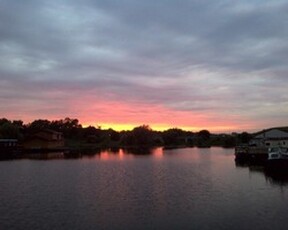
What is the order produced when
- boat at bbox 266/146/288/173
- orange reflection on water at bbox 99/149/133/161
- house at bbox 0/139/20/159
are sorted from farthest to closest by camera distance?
1. house at bbox 0/139/20/159
2. orange reflection on water at bbox 99/149/133/161
3. boat at bbox 266/146/288/173

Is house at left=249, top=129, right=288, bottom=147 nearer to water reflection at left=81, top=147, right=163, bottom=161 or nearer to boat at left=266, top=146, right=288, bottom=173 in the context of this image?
water reflection at left=81, top=147, right=163, bottom=161

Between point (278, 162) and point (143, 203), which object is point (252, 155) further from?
point (143, 203)

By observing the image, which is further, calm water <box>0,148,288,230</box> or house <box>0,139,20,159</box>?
house <box>0,139,20,159</box>

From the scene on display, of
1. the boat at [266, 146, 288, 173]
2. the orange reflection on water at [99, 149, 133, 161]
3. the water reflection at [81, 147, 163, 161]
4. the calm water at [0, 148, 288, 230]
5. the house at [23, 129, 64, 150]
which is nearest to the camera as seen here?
the calm water at [0, 148, 288, 230]

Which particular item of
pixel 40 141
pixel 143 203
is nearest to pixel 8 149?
pixel 40 141

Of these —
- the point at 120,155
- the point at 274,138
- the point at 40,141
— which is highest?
the point at 40,141

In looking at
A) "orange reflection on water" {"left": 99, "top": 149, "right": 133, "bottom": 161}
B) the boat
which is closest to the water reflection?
"orange reflection on water" {"left": 99, "top": 149, "right": 133, "bottom": 161}

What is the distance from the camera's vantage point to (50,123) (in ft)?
582

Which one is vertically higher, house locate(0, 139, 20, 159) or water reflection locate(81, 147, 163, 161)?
house locate(0, 139, 20, 159)

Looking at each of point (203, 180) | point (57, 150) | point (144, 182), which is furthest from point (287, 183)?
point (57, 150)

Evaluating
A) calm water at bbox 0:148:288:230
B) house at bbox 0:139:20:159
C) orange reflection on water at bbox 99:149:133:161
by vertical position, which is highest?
house at bbox 0:139:20:159

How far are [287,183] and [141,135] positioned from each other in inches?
5234

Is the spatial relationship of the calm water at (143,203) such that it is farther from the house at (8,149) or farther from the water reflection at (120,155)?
the house at (8,149)

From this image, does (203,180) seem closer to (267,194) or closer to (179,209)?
(267,194)
